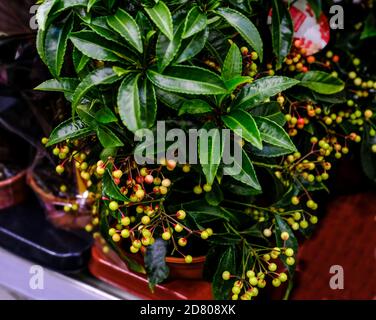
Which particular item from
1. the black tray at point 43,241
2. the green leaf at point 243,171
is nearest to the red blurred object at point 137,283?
the black tray at point 43,241

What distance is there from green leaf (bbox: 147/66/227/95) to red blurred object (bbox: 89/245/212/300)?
0.50 metres

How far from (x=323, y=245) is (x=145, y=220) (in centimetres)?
59

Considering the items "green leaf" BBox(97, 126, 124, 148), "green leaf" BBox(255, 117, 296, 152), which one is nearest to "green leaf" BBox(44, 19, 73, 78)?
"green leaf" BBox(97, 126, 124, 148)

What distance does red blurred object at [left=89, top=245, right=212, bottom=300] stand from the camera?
1031 mm

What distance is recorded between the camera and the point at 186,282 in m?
1.04

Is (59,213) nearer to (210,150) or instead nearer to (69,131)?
(69,131)

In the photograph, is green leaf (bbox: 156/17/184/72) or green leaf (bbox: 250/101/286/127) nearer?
green leaf (bbox: 156/17/184/72)

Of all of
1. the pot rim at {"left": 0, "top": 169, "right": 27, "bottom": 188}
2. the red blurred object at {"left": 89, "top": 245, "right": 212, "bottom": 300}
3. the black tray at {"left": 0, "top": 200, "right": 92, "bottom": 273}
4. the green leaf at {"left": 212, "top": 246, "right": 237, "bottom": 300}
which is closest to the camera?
the green leaf at {"left": 212, "top": 246, "right": 237, "bottom": 300}

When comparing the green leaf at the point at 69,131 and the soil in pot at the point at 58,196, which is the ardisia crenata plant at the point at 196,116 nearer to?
the green leaf at the point at 69,131

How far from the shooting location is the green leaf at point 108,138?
73cm

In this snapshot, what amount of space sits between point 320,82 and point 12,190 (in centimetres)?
84

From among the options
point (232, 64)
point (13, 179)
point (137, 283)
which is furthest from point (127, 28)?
point (13, 179)

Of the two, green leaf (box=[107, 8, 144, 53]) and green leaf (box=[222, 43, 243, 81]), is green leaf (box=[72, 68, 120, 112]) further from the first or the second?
green leaf (box=[222, 43, 243, 81])

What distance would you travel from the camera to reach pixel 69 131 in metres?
0.76
